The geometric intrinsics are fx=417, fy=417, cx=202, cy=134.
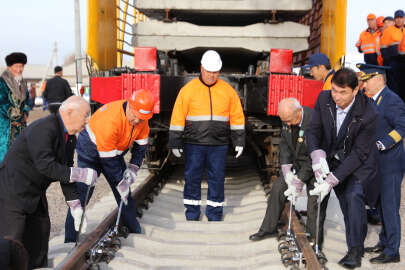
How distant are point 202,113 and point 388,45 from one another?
18.6 feet

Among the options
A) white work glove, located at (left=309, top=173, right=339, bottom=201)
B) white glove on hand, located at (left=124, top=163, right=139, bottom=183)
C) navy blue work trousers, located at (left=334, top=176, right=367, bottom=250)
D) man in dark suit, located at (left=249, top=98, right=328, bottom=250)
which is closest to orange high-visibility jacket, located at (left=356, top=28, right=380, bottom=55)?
man in dark suit, located at (left=249, top=98, right=328, bottom=250)

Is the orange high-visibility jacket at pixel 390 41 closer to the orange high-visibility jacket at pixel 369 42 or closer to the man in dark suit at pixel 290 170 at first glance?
the orange high-visibility jacket at pixel 369 42

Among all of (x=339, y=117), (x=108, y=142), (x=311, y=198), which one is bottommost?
(x=311, y=198)

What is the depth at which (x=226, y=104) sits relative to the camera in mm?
4715

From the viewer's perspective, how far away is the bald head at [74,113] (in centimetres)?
304

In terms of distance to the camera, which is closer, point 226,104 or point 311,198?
point 311,198

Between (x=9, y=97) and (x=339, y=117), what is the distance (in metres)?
3.94

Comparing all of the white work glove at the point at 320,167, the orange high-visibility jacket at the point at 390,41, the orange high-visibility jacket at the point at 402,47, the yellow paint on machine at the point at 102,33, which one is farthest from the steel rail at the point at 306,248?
the orange high-visibility jacket at the point at 390,41

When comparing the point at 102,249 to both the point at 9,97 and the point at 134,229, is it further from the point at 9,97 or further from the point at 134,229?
the point at 9,97

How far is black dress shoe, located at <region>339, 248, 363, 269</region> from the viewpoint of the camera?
3.43 m

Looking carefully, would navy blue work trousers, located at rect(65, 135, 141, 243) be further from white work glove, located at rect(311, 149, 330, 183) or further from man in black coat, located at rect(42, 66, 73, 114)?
man in black coat, located at rect(42, 66, 73, 114)

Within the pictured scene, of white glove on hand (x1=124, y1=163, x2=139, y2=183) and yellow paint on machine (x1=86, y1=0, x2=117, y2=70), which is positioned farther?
yellow paint on machine (x1=86, y1=0, x2=117, y2=70)

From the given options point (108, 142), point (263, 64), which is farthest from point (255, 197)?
point (108, 142)

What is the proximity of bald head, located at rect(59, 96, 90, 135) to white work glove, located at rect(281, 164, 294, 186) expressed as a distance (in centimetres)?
193
